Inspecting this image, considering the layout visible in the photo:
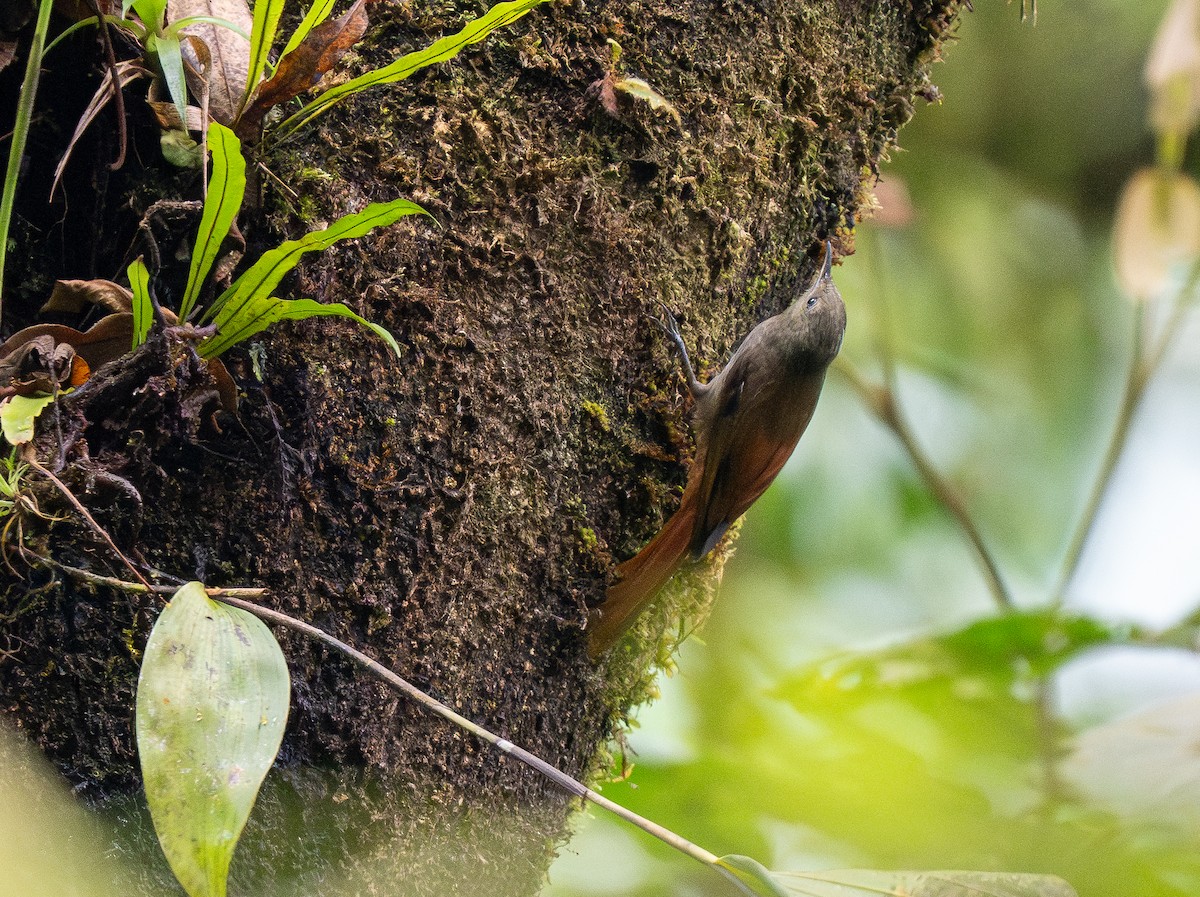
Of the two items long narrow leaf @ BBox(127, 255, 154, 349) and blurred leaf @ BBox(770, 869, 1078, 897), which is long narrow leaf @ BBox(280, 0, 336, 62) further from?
blurred leaf @ BBox(770, 869, 1078, 897)

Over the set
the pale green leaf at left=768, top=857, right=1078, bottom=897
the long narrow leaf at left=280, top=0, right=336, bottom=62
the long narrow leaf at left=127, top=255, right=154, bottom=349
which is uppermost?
the long narrow leaf at left=280, top=0, right=336, bottom=62

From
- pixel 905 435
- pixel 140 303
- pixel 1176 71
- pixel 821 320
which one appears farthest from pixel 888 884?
pixel 1176 71

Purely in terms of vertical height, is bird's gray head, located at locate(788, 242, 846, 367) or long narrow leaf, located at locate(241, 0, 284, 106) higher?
bird's gray head, located at locate(788, 242, 846, 367)


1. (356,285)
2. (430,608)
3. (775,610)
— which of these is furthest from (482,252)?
(775,610)

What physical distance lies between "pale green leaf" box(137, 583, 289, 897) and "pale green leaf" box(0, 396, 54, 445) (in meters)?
0.20

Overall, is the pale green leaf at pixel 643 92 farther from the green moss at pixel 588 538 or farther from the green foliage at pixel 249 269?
the green moss at pixel 588 538

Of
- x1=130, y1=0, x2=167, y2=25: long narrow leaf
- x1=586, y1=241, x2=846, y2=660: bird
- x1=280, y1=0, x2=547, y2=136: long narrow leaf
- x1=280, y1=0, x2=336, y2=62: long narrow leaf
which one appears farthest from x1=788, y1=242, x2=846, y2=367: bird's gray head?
x1=130, y1=0, x2=167, y2=25: long narrow leaf

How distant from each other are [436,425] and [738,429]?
2.21 feet

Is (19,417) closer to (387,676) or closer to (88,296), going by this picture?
(88,296)

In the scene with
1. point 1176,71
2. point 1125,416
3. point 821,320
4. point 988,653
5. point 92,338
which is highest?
point 1176,71

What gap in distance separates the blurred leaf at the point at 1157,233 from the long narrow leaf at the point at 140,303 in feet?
7.85

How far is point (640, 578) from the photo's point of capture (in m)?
1.23

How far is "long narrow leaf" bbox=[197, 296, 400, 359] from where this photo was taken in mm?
813

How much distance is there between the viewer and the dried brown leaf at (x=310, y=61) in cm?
86
